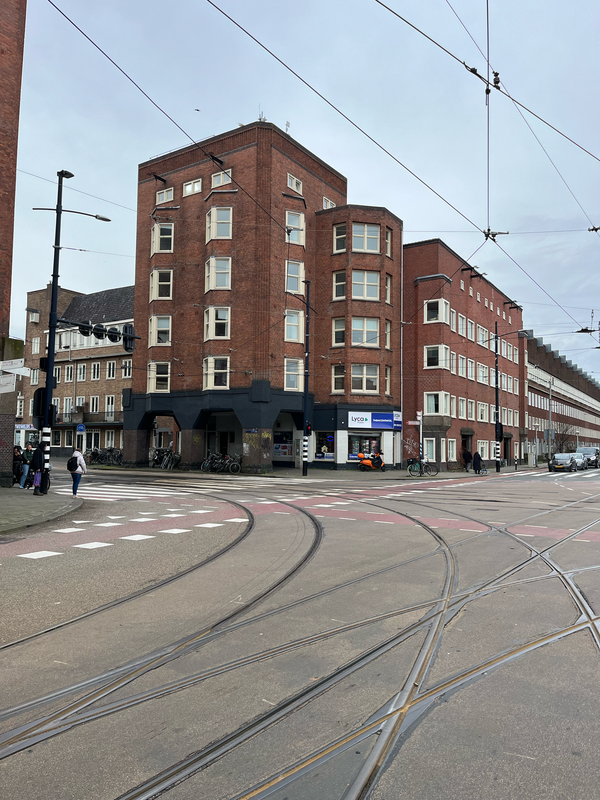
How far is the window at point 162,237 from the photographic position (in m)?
39.0

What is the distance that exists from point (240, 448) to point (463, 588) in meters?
34.0

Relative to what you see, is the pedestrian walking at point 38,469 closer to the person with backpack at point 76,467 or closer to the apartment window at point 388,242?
the person with backpack at point 76,467

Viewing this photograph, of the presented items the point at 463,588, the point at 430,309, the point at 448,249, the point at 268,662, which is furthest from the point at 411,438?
the point at 268,662

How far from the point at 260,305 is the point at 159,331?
7.73 m

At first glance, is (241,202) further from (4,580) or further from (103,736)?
(103,736)

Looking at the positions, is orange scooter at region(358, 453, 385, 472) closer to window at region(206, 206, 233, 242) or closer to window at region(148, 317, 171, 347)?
window at region(148, 317, 171, 347)

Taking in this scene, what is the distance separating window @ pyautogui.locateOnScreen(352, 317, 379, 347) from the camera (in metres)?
38.8

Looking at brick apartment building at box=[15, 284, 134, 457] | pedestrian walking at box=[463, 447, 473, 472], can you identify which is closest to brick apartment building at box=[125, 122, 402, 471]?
pedestrian walking at box=[463, 447, 473, 472]

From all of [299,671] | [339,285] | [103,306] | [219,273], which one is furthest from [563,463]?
[299,671]

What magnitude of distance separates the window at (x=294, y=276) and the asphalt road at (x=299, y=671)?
1130 inches

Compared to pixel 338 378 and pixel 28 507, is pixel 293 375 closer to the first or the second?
pixel 338 378

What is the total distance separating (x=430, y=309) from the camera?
42.0 metres

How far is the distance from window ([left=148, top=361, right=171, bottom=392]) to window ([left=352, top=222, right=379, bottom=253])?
45.8 ft

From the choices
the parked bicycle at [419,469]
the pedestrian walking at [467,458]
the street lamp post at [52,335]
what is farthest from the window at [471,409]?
the street lamp post at [52,335]
